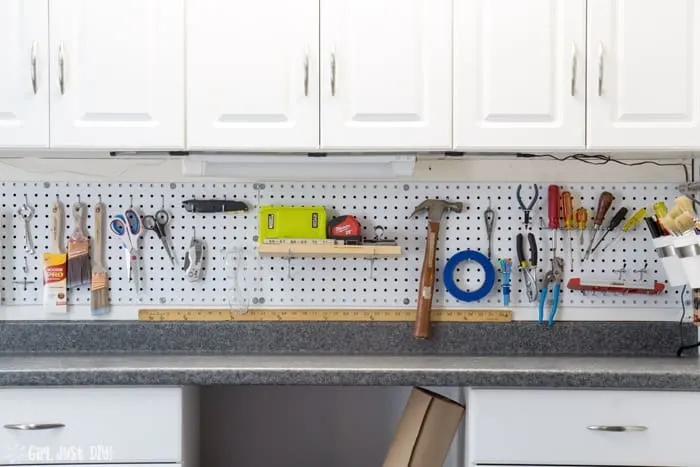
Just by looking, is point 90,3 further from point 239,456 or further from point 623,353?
point 623,353

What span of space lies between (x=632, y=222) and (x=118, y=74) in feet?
5.00

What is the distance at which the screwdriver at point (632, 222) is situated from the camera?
217 centimetres

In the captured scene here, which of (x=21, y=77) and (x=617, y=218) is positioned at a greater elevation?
(x=21, y=77)

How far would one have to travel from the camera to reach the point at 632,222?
2172mm

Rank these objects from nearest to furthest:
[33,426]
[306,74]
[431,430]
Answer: [33,426]
[431,430]
[306,74]

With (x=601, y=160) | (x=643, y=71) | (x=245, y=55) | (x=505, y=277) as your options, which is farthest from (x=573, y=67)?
(x=245, y=55)

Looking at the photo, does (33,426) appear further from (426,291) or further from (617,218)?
(617,218)

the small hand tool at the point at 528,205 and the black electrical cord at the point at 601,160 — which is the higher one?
the black electrical cord at the point at 601,160

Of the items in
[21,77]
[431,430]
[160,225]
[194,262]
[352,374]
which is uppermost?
[21,77]

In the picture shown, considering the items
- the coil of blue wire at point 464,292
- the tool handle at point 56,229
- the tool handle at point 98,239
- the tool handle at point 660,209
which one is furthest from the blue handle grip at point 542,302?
the tool handle at point 56,229

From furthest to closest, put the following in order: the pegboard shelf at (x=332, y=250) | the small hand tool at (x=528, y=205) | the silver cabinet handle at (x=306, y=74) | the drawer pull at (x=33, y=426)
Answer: the small hand tool at (x=528, y=205) < the pegboard shelf at (x=332, y=250) < the silver cabinet handle at (x=306, y=74) < the drawer pull at (x=33, y=426)

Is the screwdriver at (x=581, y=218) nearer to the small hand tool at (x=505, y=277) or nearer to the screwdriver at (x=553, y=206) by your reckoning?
the screwdriver at (x=553, y=206)

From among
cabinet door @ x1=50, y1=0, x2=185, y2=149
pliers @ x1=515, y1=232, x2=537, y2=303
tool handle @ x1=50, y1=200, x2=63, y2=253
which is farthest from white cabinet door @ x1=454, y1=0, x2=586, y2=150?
tool handle @ x1=50, y1=200, x2=63, y2=253

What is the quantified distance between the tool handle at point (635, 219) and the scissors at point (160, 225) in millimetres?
1358
